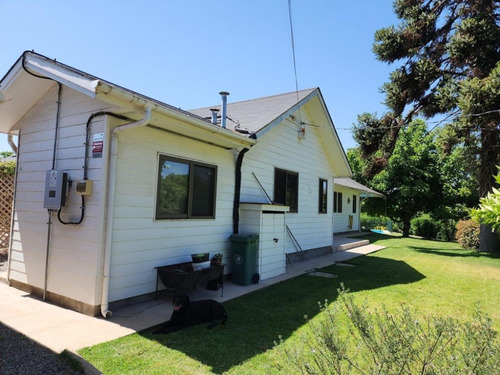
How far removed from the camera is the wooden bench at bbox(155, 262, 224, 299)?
473cm

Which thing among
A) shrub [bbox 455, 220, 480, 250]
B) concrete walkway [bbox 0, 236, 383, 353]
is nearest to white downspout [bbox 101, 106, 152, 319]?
concrete walkway [bbox 0, 236, 383, 353]

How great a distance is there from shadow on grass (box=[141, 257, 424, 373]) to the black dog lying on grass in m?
0.10

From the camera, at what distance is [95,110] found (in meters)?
4.64

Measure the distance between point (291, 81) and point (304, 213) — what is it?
4.08m

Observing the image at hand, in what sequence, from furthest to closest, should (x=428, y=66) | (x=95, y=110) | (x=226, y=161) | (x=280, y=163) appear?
(x=428, y=66) → (x=280, y=163) → (x=226, y=161) → (x=95, y=110)

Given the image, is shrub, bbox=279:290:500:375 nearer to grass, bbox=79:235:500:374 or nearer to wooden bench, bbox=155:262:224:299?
grass, bbox=79:235:500:374

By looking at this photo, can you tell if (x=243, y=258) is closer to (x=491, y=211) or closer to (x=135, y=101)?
(x=135, y=101)

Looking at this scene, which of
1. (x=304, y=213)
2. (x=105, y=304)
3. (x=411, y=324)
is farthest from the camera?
(x=304, y=213)

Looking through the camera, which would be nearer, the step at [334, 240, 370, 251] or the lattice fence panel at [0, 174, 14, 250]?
the lattice fence panel at [0, 174, 14, 250]

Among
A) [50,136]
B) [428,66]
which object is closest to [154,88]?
[50,136]

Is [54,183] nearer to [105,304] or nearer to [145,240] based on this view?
[145,240]

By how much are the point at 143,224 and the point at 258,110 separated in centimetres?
502

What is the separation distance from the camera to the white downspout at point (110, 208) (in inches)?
166

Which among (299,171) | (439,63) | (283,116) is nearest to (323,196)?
(299,171)
